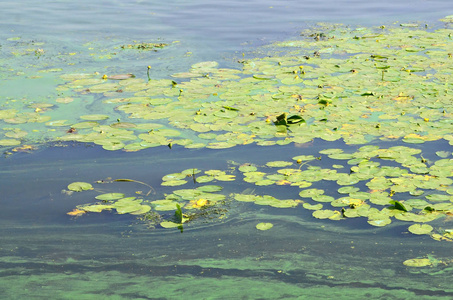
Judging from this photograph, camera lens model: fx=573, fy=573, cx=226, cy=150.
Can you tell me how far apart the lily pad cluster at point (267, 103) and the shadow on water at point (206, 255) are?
693mm

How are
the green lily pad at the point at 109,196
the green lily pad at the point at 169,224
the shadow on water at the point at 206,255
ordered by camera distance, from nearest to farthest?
the shadow on water at the point at 206,255
the green lily pad at the point at 169,224
the green lily pad at the point at 109,196

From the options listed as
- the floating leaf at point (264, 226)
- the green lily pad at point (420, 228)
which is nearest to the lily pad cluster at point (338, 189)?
the green lily pad at point (420, 228)

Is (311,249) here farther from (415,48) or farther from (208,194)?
(415,48)

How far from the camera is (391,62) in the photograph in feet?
16.1

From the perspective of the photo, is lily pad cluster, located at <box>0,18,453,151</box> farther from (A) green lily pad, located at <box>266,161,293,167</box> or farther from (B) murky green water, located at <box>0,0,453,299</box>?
(A) green lily pad, located at <box>266,161,293,167</box>

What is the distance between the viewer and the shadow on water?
2.14m

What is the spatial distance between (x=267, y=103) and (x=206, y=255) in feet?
5.99

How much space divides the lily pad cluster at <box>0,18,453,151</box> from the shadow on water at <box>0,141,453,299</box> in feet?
2.27

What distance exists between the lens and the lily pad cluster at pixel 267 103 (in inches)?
136

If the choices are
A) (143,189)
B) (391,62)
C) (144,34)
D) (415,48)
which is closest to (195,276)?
(143,189)

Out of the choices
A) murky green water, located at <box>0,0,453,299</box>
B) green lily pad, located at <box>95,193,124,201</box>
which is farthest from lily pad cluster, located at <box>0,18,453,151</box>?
green lily pad, located at <box>95,193,124,201</box>

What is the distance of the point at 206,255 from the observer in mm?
2355

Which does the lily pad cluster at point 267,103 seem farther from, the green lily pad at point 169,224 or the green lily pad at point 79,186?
the green lily pad at point 169,224

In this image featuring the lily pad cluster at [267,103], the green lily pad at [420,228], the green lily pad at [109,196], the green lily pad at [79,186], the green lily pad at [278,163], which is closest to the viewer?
the green lily pad at [420,228]
